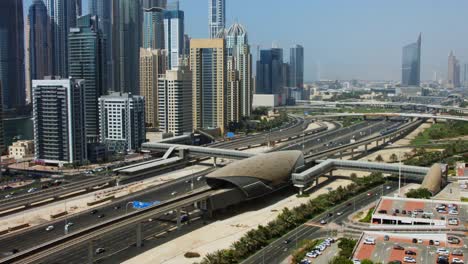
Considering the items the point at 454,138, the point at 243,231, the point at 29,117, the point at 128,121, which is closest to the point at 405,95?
the point at 454,138

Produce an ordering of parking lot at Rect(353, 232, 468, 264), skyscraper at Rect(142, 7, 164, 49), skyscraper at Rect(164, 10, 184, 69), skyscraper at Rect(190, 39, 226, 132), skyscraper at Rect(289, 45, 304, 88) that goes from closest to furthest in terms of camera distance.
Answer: parking lot at Rect(353, 232, 468, 264)
skyscraper at Rect(190, 39, 226, 132)
skyscraper at Rect(164, 10, 184, 69)
skyscraper at Rect(142, 7, 164, 49)
skyscraper at Rect(289, 45, 304, 88)

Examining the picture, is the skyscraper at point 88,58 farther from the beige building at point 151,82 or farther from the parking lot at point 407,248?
the parking lot at point 407,248

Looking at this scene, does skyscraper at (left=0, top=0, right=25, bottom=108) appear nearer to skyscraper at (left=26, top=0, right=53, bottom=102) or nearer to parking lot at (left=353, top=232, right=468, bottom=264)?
skyscraper at (left=26, top=0, right=53, bottom=102)

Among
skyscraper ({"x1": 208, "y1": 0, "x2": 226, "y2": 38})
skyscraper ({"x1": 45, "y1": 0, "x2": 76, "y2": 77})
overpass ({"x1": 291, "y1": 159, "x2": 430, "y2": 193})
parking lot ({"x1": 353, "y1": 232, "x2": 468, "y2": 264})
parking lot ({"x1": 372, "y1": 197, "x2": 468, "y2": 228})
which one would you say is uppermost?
skyscraper ({"x1": 208, "y1": 0, "x2": 226, "y2": 38})

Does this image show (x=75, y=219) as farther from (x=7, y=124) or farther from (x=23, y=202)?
(x=7, y=124)

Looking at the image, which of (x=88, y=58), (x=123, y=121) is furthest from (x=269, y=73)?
(x=123, y=121)

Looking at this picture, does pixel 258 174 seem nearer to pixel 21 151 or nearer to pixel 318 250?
pixel 318 250

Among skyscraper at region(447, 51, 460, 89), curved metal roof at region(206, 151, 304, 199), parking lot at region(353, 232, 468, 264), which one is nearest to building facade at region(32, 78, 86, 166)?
curved metal roof at region(206, 151, 304, 199)
